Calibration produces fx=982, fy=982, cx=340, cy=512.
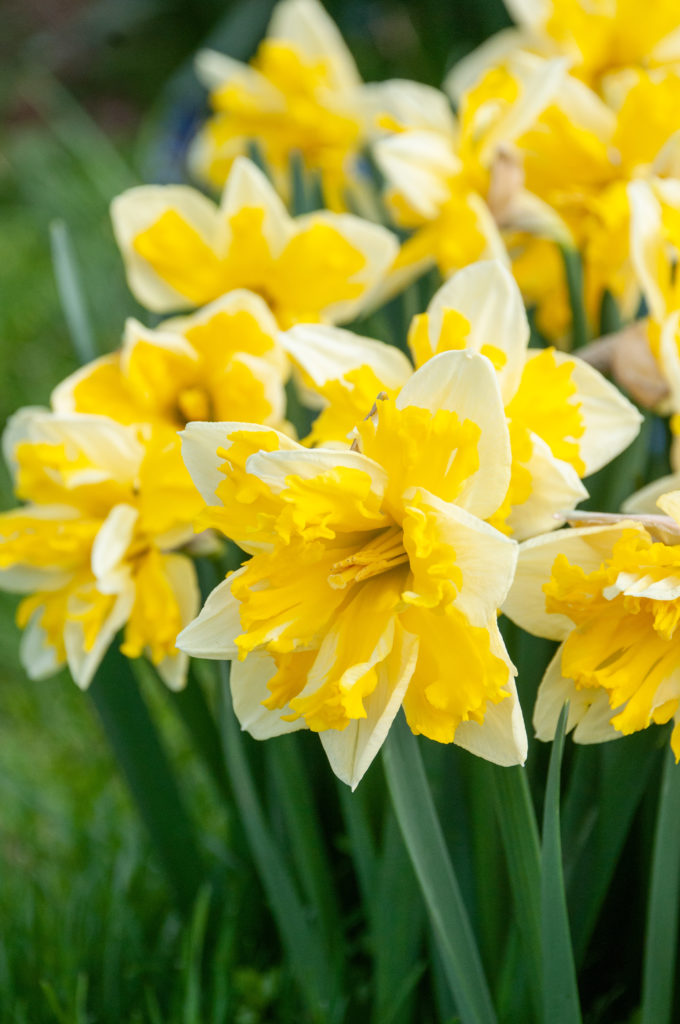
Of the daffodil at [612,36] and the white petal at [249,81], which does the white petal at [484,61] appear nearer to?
the daffodil at [612,36]

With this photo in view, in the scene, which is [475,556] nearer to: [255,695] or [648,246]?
[255,695]

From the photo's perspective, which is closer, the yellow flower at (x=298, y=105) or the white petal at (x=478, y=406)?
the white petal at (x=478, y=406)

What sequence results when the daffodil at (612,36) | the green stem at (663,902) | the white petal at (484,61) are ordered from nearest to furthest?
the green stem at (663,902)
the daffodil at (612,36)
the white petal at (484,61)

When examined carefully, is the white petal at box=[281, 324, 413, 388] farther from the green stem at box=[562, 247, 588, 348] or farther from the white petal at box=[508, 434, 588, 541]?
the green stem at box=[562, 247, 588, 348]

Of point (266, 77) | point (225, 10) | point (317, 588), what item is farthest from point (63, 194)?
point (317, 588)

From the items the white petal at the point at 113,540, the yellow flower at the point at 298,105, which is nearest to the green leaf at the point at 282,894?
the white petal at the point at 113,540

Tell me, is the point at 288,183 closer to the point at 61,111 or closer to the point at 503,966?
the point at 503,966

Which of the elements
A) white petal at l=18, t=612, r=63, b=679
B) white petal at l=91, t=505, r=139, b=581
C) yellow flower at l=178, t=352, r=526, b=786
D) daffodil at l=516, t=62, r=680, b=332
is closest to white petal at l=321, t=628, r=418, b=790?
yellow flower at l=178, t=352, r=526, b=786
